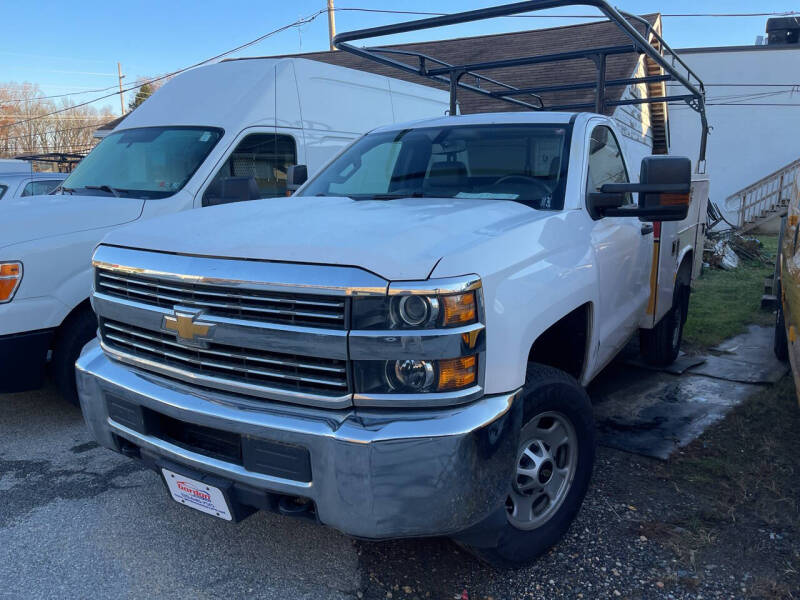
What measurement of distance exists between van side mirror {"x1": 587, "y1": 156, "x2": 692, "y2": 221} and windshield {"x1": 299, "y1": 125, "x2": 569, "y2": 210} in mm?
244

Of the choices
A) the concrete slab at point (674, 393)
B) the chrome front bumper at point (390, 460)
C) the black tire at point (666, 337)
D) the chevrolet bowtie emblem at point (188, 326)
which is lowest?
the concrete slab at point (674, 393)

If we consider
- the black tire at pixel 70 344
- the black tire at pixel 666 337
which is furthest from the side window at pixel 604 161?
the black tire at pixel 70 344

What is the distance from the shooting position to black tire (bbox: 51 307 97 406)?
13.3 ft

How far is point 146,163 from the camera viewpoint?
536 centimetres

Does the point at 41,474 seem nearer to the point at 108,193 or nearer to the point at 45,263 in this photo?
the point at 45,263

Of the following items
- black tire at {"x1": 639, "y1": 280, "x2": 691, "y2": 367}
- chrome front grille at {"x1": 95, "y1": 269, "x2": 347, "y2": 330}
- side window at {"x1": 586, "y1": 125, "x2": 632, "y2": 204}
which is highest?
side window at {"x1": 586, "y1": 125, "x2": 632, "y2": 204}

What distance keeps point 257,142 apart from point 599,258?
350 centimetres

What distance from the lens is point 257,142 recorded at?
5.68 m

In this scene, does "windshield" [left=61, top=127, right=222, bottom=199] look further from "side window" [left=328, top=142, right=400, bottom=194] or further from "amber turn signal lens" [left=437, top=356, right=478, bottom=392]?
"amber turn signal lens" [left=437, top=356, right=478, bottom=392]

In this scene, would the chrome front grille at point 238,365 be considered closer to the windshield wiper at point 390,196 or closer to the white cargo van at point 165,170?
the windshield wiper at point 390,196

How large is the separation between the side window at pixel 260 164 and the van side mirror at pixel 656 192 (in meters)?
2.53

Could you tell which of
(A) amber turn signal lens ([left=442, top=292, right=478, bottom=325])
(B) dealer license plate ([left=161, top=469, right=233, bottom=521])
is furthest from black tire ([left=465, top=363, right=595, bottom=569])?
(B) dealer license plate ([left=161, top=469, right=233, bottom=521])

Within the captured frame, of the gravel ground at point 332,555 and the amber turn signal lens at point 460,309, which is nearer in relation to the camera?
the amber turn signal lens at point 460,309

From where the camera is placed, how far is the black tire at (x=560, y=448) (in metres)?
2.53
